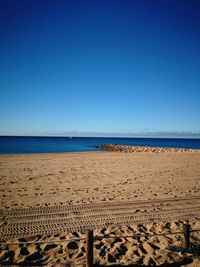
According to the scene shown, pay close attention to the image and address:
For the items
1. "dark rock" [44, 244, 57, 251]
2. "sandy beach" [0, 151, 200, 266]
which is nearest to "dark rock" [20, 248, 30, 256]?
"sandy beach" [0, 151, 200, 266]

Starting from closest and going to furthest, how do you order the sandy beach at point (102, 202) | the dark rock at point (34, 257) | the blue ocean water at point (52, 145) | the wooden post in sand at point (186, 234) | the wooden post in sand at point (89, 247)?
the wooden post in sand at point (89, 247) → the dark rock at point (34, 257) → the sandy beach at point (102, 202) → the wooden post in sand at point (186, 234) → the blue ocean water at point (52, 145)

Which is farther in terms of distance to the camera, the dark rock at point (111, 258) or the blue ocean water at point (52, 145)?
the blue ocean water at point (52, 145)

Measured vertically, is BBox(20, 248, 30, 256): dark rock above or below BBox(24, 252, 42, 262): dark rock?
above

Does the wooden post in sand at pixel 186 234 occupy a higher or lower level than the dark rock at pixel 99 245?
higher

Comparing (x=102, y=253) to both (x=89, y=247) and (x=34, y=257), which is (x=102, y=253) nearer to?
(x=89, y=247)

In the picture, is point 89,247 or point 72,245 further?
point 72,245

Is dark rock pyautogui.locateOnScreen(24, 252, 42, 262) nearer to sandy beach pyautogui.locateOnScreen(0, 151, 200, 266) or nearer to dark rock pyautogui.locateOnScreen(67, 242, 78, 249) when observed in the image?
sandy beach pyautogui.locateOnScreen(0, 151, 200, 266)

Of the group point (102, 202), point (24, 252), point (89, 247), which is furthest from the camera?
point (102, 202)

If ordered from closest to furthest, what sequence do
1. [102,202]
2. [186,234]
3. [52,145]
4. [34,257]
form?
[34,257] < [186,234] < [102,202] < [52,145]

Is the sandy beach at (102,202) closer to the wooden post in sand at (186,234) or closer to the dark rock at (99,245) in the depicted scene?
the dark rock at (99,245)

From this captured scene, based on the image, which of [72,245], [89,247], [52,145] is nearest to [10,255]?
[72,245]

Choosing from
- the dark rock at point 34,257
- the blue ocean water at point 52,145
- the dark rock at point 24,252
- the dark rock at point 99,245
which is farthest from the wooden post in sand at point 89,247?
the blue ocean water at point 52,145

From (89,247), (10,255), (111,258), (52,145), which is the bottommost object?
(111,258)

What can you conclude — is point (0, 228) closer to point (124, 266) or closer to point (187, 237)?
point (124, 266)
